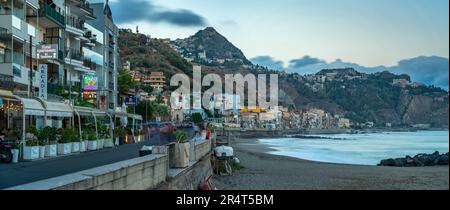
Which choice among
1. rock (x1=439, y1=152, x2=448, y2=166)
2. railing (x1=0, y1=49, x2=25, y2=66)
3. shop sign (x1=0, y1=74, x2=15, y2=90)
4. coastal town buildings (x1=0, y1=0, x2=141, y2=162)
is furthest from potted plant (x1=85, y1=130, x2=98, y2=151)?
rock (x1=439, y1=152, x2=448, y2=166)

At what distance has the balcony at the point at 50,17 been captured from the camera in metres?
38.2

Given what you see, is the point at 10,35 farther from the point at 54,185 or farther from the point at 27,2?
the point at 54,185

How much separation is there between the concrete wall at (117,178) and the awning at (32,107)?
1053cm

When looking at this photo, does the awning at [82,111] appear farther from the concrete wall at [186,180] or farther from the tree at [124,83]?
the tree at [124,83]

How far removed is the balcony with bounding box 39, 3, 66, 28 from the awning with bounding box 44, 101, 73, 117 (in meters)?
13.0

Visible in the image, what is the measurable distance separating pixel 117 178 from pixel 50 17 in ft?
107

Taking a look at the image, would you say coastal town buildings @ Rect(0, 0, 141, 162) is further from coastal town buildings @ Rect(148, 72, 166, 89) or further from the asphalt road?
coastal town buildings @ Rect(148, 72, 166, 89)

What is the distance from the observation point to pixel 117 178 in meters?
9.23

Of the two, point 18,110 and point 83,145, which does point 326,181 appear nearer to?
point 83,145

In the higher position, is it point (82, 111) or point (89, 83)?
point (89, 83)

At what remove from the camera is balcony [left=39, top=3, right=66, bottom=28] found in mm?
38188

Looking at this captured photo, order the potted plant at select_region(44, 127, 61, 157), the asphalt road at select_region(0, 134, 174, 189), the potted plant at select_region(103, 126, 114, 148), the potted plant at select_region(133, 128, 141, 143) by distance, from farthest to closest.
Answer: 1. the potted plant at select_region(133, 128, 141, 143)
2. the potted plant at select_region(103, 126, 114, 148)
3. the potted plant at select_region(44, 127, 61, 157)
4. the asphalt road at select_region(0, 134, 174, 189)

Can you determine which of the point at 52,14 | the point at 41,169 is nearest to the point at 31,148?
the point at 41,169
